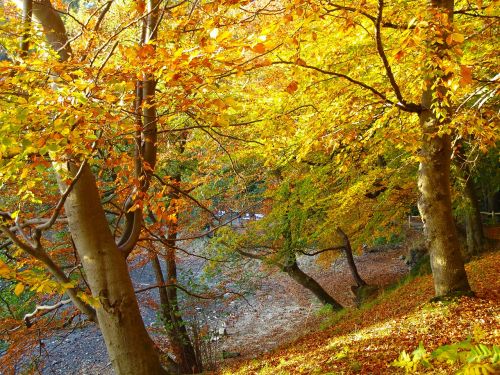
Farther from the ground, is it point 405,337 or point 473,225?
point 473,225

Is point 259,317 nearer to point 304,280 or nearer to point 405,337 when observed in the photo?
point 304,280

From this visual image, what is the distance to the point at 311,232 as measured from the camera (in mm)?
13008

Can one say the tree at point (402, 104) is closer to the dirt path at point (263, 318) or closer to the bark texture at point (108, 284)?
the bark texture at point (108, 284)

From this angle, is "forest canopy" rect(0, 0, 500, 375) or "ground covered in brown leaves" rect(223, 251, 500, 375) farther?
"ground covered in brown leaves" rect(223, 251, 500, 375)

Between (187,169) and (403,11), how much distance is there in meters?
7.98

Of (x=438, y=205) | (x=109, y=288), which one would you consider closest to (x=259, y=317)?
(x=438, y=205)

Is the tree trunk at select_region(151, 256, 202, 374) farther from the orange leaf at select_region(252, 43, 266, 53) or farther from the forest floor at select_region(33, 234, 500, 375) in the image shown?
the orange leaf at select_region(252, 43, 266, 53)

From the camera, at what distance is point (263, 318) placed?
18922 mm

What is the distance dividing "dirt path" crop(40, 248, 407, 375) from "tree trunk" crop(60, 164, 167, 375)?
853 cm

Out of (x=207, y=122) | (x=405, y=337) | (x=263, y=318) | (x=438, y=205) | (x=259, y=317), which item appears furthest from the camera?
(x=259, y=317)

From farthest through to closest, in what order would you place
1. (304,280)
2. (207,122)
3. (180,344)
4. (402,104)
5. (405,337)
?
(304,280)
(180,344)
(402,104)
(405,337)
(207,122)

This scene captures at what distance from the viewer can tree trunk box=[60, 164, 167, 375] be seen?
14.8ft

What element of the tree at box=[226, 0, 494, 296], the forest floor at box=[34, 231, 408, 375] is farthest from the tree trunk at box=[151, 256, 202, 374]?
the tree at box=[226, 0, 494, 296]

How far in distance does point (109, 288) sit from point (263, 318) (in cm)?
1516
